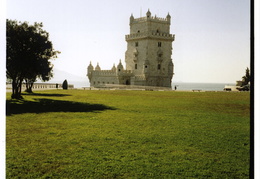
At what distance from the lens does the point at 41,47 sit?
70.5 ft

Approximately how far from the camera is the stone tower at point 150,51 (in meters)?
56.6

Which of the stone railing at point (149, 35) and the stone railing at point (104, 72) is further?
the stone railing at point (104, 72)

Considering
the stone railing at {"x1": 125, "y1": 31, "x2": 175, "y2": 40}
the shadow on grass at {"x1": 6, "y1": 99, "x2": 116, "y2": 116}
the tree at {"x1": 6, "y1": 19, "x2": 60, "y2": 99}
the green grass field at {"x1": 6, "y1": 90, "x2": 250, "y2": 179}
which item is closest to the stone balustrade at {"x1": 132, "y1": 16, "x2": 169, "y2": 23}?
the stone railing at {"x1": 125, "y1": 31, "x2": 175, "y2": 40}

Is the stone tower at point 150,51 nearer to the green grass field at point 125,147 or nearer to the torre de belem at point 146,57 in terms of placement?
the torre de belem at point 146,57

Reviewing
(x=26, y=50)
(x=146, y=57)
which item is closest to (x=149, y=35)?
(x=146, y=57)

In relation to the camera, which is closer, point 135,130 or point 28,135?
point 28,135

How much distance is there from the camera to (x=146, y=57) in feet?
188

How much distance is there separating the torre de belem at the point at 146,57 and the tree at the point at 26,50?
34155 millimetres

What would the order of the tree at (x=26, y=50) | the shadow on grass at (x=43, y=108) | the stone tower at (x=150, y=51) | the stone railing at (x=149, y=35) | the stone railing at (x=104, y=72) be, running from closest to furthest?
1. the shadow on grass at (x=43, y=108)
2. the tree at (x=26, y=50)
3. the stone railing at (x=149, y=35)
4. the stone tower at (x=150, y=51)
5. the stone railing at (x=104, y=72)

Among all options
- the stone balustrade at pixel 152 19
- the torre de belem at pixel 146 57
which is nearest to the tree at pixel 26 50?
the torre de belem at pixel 146 57

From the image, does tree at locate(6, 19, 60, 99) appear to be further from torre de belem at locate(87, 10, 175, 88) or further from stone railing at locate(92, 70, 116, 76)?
stone railing at locate(92, 70, 116, 76)
